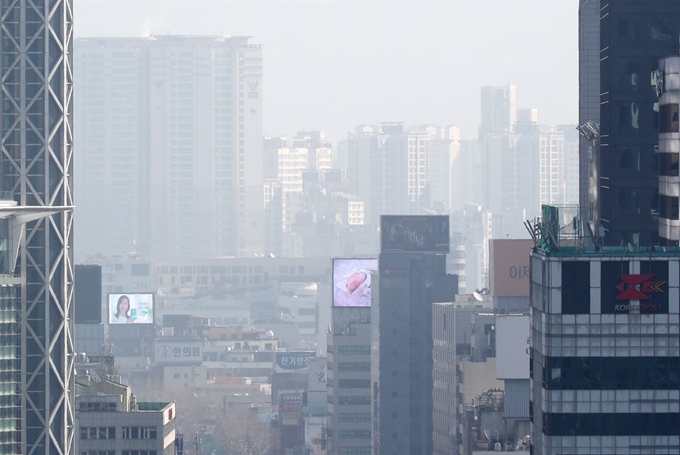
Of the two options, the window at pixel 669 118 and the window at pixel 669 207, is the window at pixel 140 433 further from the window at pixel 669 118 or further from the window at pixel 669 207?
the window at pixel 669 118

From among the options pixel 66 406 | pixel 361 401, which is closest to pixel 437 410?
pixel 361 401

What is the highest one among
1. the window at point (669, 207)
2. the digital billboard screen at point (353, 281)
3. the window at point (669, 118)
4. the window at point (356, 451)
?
the window at point (669, 118)

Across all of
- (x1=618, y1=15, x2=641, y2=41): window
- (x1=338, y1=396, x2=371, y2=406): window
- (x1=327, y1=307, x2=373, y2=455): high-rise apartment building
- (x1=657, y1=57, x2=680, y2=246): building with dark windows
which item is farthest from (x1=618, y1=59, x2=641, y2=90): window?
(x1=338, y1=396, x2=371, y2=406): window

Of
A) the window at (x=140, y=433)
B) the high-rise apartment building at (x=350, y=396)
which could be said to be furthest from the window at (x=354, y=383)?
the window at (x=140, y=433)

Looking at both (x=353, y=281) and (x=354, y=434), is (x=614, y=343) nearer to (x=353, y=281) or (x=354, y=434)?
(x=354, y=434)

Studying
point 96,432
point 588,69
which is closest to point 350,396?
point 96,432
